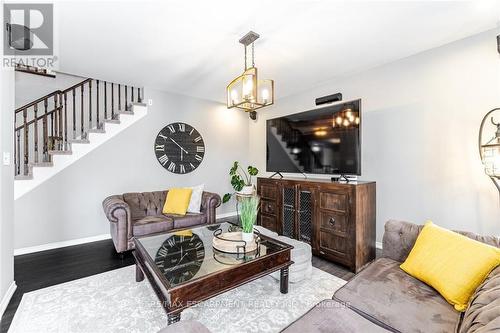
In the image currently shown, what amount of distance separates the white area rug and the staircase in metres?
1.94

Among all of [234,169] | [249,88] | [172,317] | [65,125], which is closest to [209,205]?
[234,169]

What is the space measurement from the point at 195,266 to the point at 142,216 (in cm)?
213

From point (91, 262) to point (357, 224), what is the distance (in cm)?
322

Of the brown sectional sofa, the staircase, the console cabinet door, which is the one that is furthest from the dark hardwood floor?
the brown sectional sofa

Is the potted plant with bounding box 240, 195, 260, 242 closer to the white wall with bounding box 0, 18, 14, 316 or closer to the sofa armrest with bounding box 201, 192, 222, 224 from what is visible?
the sofa armrest with bounding box 201, 192, 222, 224

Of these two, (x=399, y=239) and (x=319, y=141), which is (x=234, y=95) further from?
(x=399, y=239)

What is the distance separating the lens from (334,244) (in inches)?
107

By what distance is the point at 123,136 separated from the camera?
3832 mm

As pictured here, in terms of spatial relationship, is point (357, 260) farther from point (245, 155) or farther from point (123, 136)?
point (123, 136)

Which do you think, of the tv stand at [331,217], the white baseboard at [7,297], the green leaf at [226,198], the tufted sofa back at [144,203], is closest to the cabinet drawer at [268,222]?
the tv stand at [331,217]

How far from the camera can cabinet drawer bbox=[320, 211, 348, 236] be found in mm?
2621

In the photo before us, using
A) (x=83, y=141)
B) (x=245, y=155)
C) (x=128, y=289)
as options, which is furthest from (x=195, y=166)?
(x=128, y=289)

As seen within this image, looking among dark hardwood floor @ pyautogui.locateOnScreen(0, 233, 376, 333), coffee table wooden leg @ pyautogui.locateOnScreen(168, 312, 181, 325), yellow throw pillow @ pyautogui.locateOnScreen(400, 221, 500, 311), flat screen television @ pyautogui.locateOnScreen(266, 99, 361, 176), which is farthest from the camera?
flat screen television @ pyautogui.locateOnScreen(266, 99, 361, 176)

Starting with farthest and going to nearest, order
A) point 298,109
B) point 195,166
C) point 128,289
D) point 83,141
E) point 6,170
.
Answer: point 195,166
point 298,109
point 83,141
point 128,289
point 6,170
